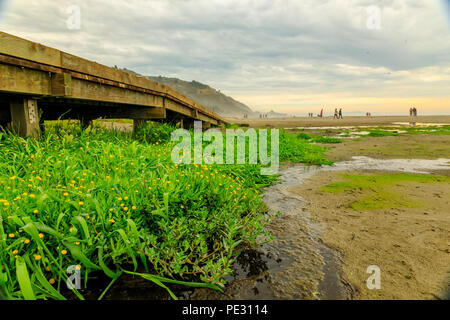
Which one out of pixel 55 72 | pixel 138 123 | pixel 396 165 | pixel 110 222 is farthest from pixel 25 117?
pixel 396 165

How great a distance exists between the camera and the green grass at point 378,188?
4.65 metres

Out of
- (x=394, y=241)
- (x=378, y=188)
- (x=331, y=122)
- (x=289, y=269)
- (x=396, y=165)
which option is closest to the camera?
(x=289, y=269)

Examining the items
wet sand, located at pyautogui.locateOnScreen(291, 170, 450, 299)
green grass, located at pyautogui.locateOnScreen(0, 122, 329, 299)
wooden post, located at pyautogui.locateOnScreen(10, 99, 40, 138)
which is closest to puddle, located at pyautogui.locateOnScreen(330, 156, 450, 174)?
wet sand, located at pyautogui.locateOnScreen(291, 170, 450, 299)

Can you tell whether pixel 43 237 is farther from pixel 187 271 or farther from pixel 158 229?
pixel 187 271

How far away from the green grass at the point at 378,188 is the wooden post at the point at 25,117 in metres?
5.86

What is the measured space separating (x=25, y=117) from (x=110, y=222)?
3625 mm

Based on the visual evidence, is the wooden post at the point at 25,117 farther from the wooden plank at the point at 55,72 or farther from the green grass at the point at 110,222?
the wooden plank at the point at 55,72

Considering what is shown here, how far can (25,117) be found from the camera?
17.0 ft

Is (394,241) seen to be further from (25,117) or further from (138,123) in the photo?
(138,123)

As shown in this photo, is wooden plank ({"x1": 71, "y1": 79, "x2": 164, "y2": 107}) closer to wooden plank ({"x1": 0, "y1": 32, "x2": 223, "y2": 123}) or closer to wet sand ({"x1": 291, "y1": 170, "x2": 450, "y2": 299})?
wooden plank ({"x1": 0, "y1": 32, "x2": 223, "y2": 123})

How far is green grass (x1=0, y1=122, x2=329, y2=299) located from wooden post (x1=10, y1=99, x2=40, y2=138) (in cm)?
27

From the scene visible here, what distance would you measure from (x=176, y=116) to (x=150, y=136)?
4.12 meters

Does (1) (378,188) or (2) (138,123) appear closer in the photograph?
(1) (378,188)
